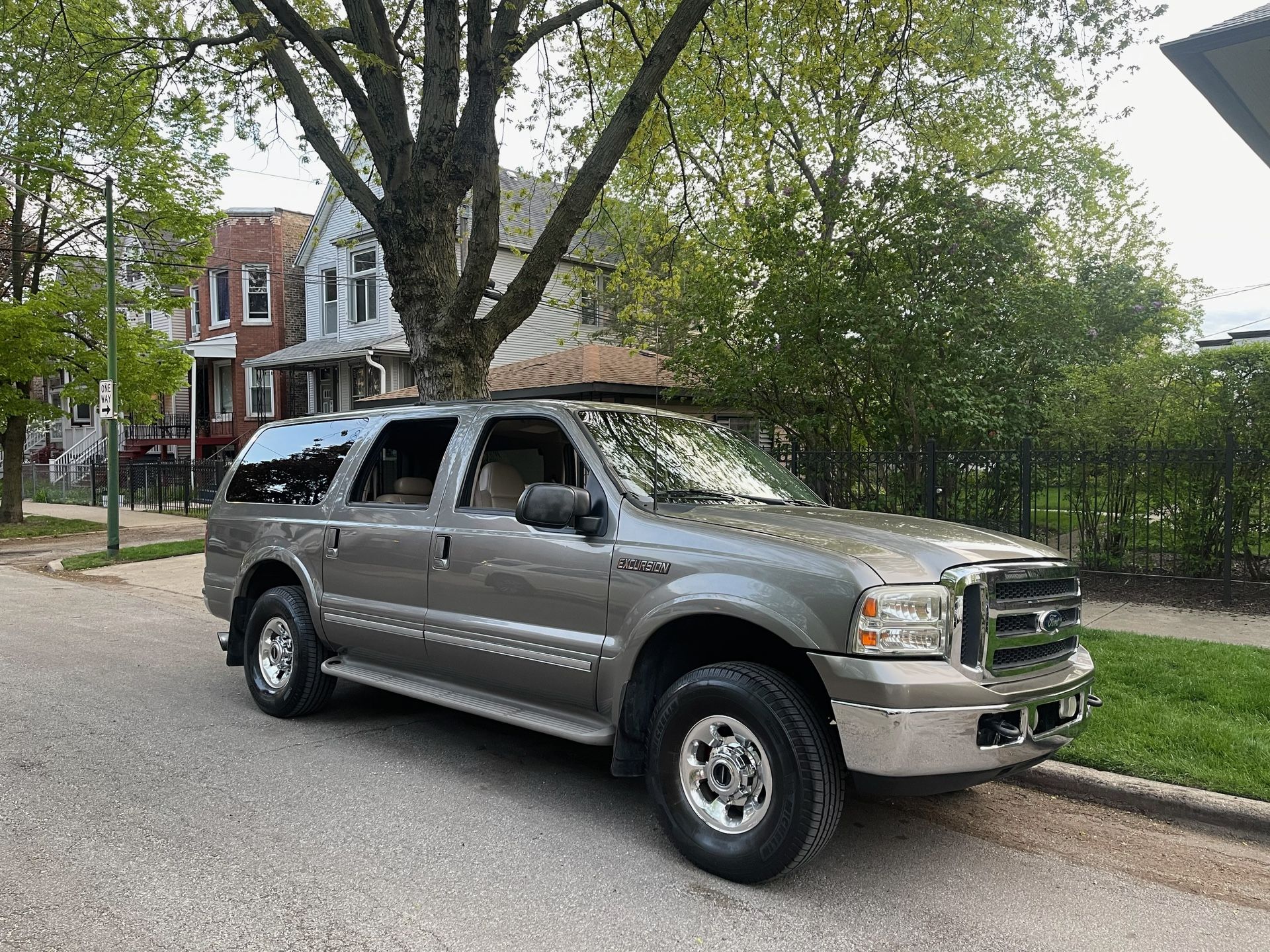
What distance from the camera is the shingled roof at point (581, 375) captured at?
Answer: 1703 cm

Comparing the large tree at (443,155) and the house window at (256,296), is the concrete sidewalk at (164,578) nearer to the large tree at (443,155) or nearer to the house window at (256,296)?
the large tree at (443,155)

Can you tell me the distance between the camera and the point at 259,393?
96.4 feet

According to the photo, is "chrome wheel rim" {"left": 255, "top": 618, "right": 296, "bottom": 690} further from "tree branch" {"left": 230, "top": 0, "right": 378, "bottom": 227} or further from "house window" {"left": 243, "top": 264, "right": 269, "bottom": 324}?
"house window" {"left": 243, "top": 264, "right": 269, "bottom": 324}

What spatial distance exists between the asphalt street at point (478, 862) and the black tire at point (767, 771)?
6.1 inches

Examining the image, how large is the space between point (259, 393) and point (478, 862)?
28443mm

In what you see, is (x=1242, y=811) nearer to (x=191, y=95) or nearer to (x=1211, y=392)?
(x=1211, y=392)

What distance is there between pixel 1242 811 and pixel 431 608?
4.08 meters

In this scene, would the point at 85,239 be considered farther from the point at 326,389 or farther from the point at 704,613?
the point at 704,613

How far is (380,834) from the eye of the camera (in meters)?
4.00

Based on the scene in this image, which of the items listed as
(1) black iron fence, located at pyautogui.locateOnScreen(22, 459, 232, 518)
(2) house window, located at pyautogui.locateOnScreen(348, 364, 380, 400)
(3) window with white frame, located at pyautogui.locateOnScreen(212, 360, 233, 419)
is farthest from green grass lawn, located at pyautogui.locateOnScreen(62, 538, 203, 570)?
(3) window with white frame, located at pyautogui.locateOnScreen(212, 360, 233, 419)

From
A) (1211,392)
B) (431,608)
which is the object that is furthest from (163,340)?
(1211,392)

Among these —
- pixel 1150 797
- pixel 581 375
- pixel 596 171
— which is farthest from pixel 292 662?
pixel 581 375

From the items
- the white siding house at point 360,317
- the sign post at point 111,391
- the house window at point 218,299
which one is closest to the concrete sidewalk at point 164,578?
the sign post at point 111,391

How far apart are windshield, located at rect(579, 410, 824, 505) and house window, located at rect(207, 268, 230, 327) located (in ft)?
94.4
